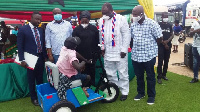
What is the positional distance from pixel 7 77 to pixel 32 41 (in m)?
1.26

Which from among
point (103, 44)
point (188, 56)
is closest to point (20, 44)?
point (103, 44)

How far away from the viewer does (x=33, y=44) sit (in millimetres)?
3846

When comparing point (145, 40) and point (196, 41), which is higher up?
point (145, 40)

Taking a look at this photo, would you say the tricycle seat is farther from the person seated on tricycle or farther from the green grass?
the green grass

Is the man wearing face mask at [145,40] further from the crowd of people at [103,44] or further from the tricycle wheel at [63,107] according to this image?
the tricycle wheel at [63,107]

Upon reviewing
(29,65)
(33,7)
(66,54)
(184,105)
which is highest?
(33,7)

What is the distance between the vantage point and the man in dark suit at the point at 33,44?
3.73m

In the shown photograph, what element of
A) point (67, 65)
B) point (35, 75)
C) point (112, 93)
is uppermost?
point (67, 65)

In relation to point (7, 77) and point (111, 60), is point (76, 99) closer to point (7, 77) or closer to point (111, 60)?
point (111, 60)

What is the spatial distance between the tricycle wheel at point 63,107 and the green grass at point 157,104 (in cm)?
54

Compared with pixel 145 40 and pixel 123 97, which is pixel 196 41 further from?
pixel 123 97

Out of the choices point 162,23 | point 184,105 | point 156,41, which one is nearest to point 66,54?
point 156,41

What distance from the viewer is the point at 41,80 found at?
14.0 ft

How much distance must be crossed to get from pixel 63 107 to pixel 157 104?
196cm
